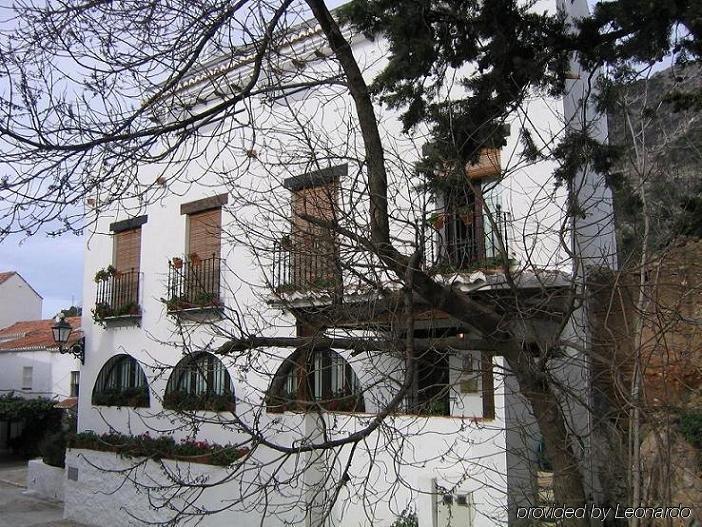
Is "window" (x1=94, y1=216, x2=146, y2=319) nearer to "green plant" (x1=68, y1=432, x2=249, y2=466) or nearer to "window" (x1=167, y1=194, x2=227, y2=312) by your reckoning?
"window" (x1=167, y1=194, x2=227, y2=312)

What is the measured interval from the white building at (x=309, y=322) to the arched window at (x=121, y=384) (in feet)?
0.15

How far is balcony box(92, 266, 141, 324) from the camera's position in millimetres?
13645

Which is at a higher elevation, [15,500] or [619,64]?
[619,64]

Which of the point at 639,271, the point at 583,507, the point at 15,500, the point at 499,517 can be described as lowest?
the point at 15,500

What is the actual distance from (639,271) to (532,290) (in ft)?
5.29

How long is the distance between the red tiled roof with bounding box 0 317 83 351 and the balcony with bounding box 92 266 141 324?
10003mm

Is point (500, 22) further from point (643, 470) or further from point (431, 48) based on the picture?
point (643, 470)

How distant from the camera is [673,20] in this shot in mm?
5316

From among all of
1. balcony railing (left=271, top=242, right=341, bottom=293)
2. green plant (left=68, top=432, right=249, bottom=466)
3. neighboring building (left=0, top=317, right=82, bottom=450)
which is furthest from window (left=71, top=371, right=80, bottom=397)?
balcony railing (left=271, top=242, right=341, bottom=293)

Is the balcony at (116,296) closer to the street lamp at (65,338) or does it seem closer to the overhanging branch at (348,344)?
the street lamp at (65,338)

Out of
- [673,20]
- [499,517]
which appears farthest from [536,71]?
[499,517]

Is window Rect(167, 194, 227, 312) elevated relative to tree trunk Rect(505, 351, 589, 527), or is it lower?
elevated

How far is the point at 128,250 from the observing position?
14.4 meters

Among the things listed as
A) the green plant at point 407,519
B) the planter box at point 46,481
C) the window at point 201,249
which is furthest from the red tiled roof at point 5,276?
the green plant at point 407,519
